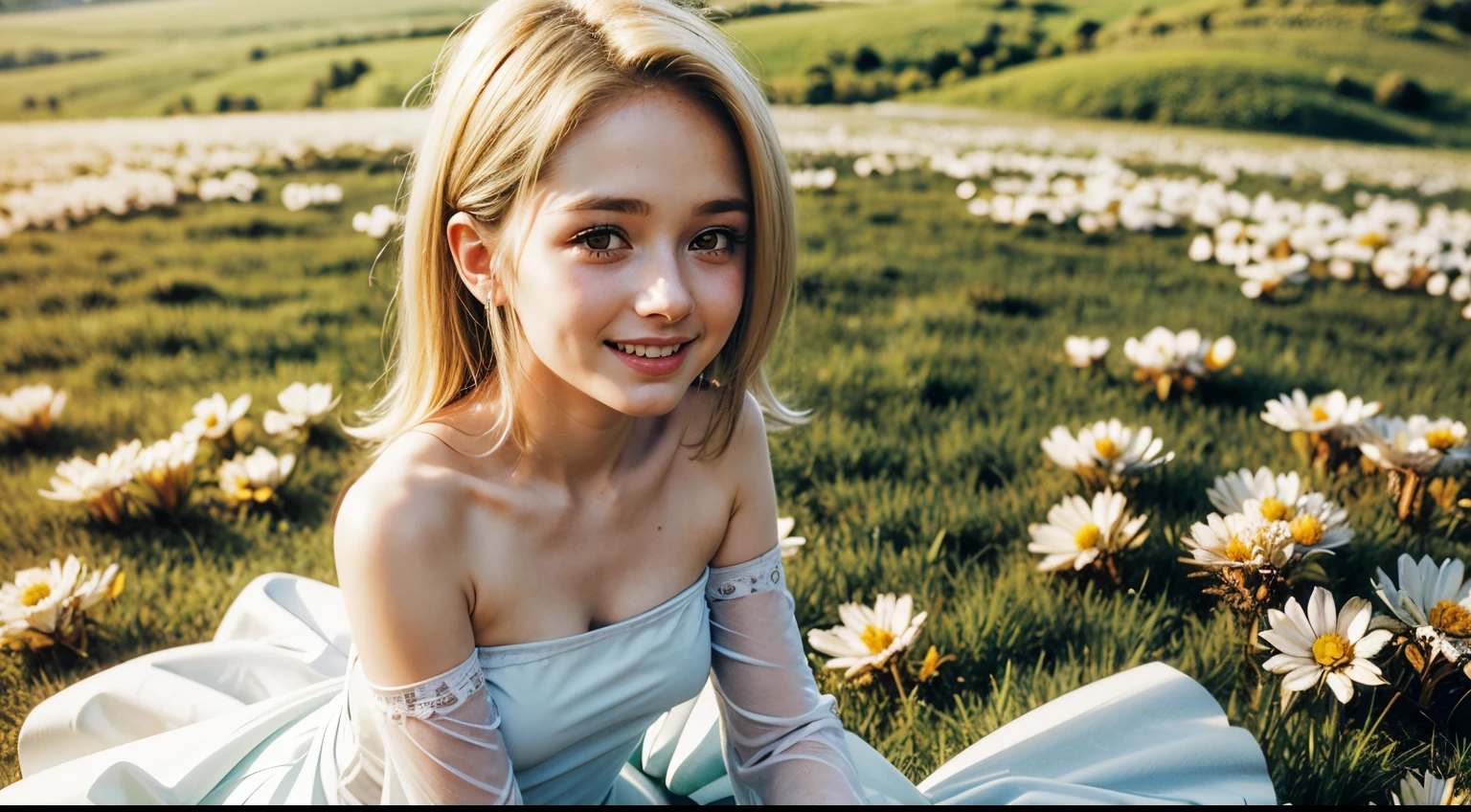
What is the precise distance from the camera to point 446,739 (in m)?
1.52

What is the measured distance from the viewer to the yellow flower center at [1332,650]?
1.93m

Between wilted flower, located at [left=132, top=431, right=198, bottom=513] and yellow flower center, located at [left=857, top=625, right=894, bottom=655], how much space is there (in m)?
2.12

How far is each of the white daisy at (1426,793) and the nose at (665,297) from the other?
4.70 ft

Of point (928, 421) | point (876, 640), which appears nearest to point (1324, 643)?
point (876, 640)

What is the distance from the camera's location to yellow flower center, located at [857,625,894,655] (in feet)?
7.44

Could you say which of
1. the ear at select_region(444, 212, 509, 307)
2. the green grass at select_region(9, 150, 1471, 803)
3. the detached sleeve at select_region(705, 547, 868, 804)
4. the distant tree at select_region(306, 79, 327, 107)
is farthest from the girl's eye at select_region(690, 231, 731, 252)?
the distant tree at select_region(306, 79, 327, 107)

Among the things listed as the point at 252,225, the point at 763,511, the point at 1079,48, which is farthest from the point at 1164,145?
the point at 763,511

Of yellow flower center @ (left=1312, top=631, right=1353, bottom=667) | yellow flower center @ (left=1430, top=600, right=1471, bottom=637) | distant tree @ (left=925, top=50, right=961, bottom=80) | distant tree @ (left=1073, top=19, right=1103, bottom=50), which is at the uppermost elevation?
distant tree @ (left=1073, top=19, right=1103, bottom=50)

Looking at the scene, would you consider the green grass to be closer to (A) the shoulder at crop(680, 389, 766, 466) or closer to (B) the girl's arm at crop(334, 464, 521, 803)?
(A) the shoulder at crop(680, 389, 766, 466)

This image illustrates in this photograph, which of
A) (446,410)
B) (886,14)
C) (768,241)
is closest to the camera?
(768,241)

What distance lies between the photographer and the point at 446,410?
175 centimetres

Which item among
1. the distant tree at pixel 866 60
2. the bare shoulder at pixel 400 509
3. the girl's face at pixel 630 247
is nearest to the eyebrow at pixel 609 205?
the girl's face at pixel 630 247

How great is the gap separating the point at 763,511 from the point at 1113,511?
101 cm

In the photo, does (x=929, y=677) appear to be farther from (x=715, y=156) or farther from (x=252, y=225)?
(x=252, y=225)
